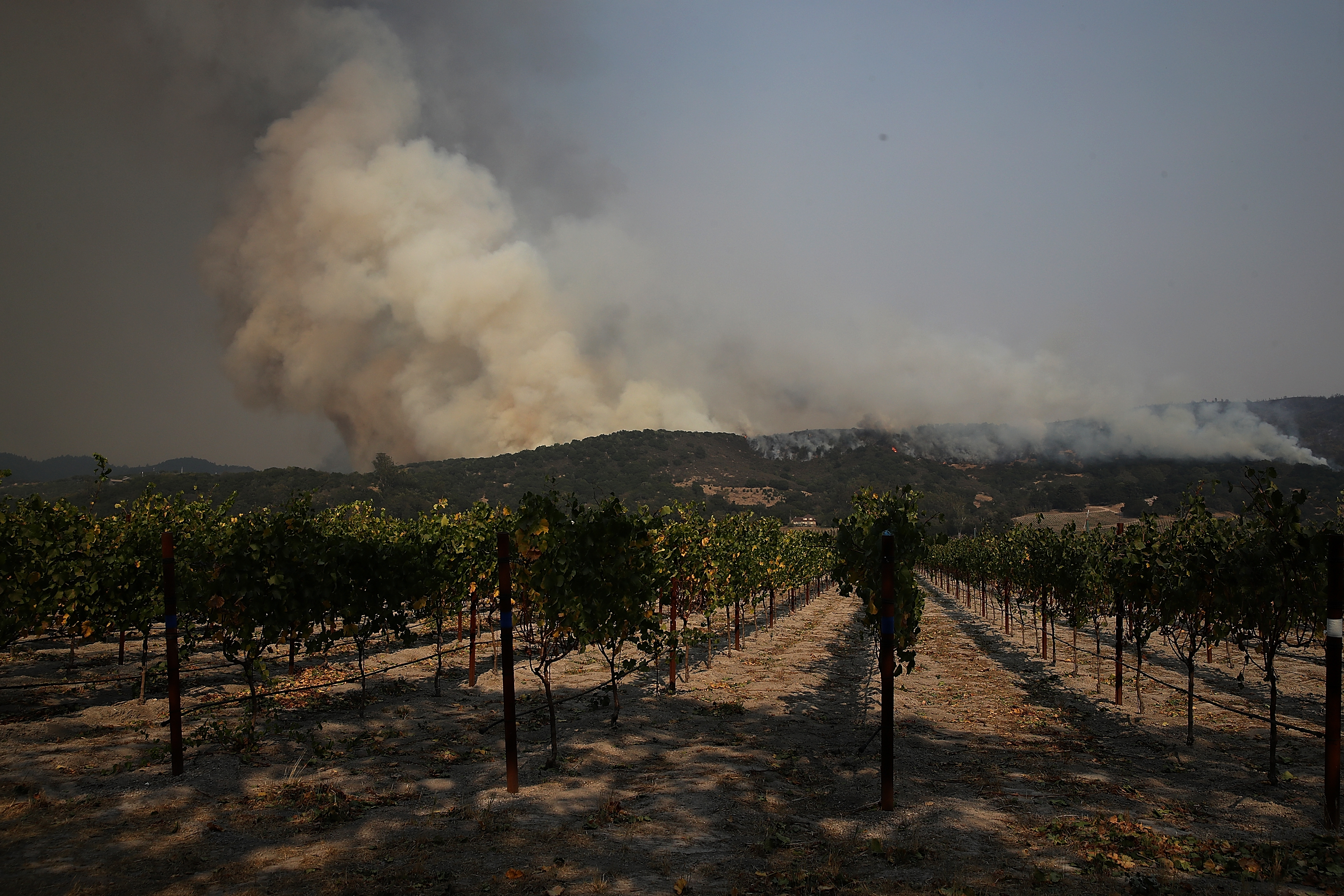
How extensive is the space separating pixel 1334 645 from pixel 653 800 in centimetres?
881

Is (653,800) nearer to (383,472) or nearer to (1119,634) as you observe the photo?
(1119,634)

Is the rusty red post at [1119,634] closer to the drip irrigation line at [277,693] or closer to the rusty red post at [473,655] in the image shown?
the drip irrigation line at [277,693]

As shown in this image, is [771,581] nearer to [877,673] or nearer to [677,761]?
[877,673]

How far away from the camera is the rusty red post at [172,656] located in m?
9.49

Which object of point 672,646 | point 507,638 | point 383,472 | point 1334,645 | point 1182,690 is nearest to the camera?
point 1334,645

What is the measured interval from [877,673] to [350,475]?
399ft

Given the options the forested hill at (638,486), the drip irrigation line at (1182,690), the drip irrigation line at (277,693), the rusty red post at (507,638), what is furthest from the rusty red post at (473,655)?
the forested hill at (638,486)

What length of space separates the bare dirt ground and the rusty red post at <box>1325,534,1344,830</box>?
2.73 feet

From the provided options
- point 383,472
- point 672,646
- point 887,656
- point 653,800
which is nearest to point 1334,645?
point 887,656

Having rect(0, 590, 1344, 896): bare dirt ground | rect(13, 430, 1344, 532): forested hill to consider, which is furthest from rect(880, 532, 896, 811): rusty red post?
rect(13, 430, 1344, 532): forested hill

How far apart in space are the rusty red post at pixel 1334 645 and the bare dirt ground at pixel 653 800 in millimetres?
831

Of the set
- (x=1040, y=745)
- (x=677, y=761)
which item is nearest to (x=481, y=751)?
(x=677, y=761)

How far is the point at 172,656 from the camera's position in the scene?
9766 millimetres

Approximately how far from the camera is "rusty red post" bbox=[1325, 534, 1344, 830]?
7.81 meters
